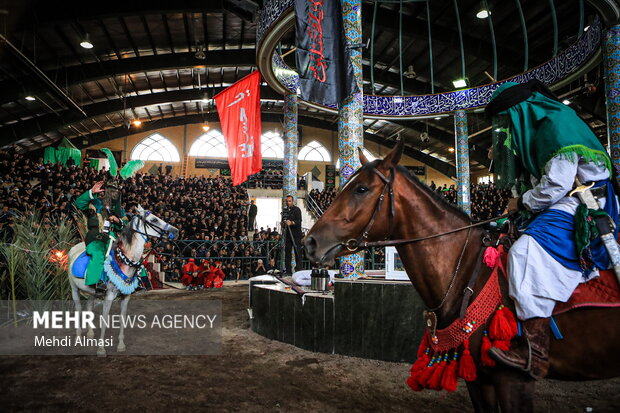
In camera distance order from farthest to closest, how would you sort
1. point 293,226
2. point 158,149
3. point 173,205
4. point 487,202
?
1. point 158,149
2. point 487,202
3. point 173,205
4. point 293,226

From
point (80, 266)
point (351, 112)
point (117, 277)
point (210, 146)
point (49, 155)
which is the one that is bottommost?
point (117, 277)

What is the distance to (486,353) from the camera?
5.39 feet

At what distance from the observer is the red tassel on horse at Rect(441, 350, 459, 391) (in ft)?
5.56

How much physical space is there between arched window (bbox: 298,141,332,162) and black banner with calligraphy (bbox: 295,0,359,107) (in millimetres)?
23078

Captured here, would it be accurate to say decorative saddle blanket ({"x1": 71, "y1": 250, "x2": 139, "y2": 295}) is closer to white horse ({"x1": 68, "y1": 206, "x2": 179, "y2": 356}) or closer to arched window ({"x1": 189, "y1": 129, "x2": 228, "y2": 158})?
white horse ({"x1": 68, "y1": 206, "x2": 179, "y2": 356})

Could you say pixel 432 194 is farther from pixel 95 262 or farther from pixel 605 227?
pixel 95 262

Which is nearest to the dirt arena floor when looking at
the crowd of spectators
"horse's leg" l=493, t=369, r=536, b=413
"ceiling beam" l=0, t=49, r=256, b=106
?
"horse's leg" l=493, t=369, r=536, b=413

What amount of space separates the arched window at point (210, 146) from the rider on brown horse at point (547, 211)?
26081 mm

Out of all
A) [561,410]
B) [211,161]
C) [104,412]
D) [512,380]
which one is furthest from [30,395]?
[211,161]

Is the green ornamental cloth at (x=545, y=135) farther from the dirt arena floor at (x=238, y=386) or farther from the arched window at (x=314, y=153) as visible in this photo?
the arched window at (x=314, y=153)

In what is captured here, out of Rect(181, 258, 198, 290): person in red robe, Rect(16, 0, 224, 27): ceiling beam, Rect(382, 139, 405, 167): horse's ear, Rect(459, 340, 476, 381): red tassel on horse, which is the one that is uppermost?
Rect(16, 0, 224, 27): ceiling beam

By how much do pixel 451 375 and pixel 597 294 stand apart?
0.83 m

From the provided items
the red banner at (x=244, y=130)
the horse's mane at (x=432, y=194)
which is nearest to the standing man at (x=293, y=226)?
the red banner at (x=244, y=130)

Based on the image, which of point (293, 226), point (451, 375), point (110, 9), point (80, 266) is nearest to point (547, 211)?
point (451, 375)
